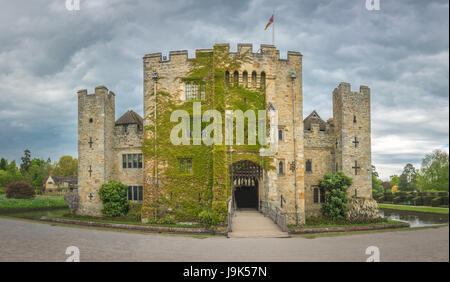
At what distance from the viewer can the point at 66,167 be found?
306 feet

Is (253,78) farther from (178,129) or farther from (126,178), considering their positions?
(126,178)

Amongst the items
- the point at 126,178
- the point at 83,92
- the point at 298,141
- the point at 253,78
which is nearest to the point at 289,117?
the point at 298,141

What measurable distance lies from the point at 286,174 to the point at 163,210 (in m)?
11.4

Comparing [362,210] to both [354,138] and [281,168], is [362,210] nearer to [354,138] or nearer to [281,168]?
[354,138]

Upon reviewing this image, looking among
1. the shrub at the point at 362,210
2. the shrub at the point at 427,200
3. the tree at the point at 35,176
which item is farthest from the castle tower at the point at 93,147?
the tree at the point at 35,176

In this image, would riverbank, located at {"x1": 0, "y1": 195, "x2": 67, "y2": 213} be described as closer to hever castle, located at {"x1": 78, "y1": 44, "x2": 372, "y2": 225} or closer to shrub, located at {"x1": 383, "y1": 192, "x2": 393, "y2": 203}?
hever castle, located at {"x1": 78, "y1": 44, "x2": 372, "y2": 225}

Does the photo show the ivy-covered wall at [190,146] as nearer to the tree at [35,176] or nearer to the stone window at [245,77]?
the stone window at [245,77]

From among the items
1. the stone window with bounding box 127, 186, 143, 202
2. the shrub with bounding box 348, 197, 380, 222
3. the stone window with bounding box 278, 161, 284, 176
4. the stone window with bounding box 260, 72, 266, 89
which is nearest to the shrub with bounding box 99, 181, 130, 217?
the stone window with bounding box 127, 186, 143, 202

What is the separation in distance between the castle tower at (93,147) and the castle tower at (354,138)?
22753 mm

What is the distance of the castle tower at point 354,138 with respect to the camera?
91.2 feet

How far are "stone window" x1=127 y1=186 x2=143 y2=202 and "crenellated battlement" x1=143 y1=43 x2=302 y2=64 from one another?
1233 centimetres

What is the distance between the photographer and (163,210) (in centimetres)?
2592

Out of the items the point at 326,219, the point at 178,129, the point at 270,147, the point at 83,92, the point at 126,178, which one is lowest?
the point at 326,219

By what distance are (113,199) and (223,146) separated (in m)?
11.8
